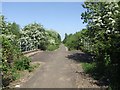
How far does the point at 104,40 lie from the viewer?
583 inches

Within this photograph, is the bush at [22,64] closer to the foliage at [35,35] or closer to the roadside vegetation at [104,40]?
the roadside vegetation at [104,40]

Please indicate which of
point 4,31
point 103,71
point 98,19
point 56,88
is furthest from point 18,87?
point 98,19

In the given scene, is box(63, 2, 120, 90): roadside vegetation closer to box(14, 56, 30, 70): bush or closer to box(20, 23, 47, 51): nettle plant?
box(14, 56, 30, 70): bush

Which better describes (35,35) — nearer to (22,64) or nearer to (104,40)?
(22,64)

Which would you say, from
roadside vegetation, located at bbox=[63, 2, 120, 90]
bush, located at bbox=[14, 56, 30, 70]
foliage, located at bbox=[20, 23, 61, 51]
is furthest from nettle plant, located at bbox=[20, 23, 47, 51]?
bush, located at bbox=[14, 56, 30, 70]

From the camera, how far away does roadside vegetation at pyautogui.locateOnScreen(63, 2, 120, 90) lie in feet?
42.3

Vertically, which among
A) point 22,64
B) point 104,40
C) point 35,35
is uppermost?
point 35,35

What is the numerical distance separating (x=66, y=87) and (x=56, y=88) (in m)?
0.57

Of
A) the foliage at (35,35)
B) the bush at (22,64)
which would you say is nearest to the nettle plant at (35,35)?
the foliage at (35,35)

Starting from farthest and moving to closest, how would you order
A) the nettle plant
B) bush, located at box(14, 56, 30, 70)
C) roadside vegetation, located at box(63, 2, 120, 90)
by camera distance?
the nettle plant, bush, located at box(14, 56, 30, 70), roadside vegetation, located at box(63, 2, 120, 90)

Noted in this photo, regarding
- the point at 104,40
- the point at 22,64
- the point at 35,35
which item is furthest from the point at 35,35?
the point at 104,40

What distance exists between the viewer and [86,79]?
50.1 feet

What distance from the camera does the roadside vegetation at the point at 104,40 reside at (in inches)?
507

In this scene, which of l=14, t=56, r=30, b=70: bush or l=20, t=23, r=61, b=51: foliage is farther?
l=20, t=23, r=61, b=51: foliage
